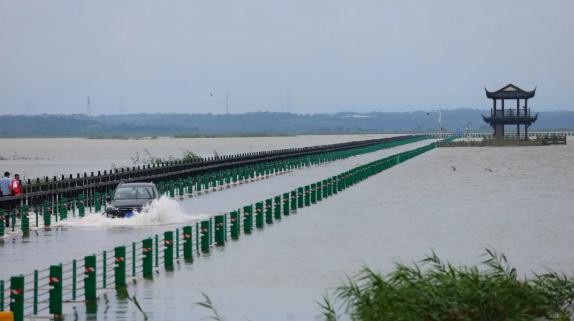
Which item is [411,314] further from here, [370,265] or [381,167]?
[381,167]

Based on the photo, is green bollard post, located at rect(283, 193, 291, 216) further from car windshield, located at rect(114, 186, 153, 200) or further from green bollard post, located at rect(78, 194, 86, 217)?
green bollard post, located at rect(78, 194, 86, 217)

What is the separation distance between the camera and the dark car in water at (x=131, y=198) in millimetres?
52438

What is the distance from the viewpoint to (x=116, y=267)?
105 ft

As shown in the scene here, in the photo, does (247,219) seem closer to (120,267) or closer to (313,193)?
(120,267)

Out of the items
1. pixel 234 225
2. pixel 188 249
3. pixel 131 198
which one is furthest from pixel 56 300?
pixel 131 198

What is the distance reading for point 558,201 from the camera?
73000 millimetres

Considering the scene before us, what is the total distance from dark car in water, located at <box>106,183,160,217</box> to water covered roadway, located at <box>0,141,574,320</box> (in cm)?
178

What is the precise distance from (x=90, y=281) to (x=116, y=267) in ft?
7.55

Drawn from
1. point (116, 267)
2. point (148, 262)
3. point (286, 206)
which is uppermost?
point (116, 267)

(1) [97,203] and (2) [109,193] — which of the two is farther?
(2) [109,193]

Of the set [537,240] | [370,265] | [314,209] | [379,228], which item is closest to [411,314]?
[370,265]

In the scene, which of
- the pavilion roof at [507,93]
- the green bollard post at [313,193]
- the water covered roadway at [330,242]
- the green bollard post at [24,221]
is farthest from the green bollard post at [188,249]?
the pavilion roof at [507,93]

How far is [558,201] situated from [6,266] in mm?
41305

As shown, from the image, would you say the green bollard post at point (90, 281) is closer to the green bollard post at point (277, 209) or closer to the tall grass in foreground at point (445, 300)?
the tall grass in foreground at point (445, 300)
